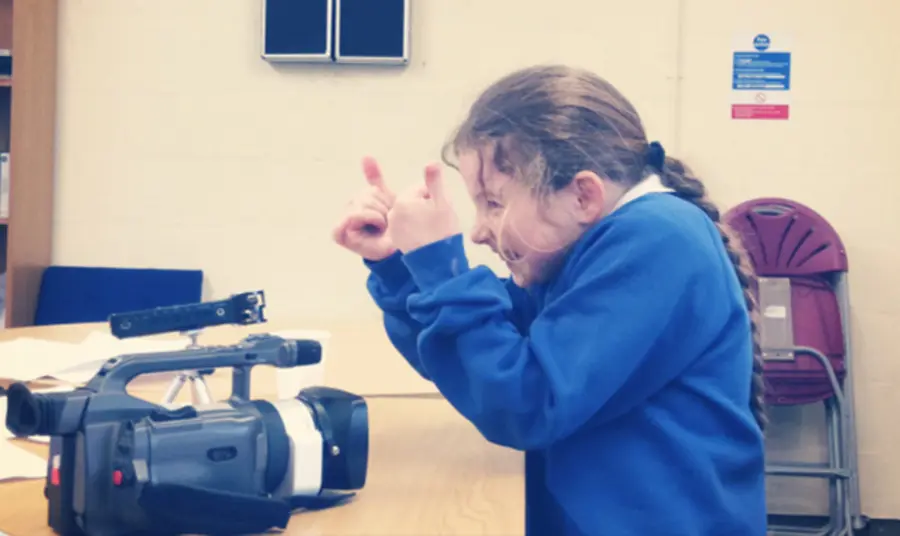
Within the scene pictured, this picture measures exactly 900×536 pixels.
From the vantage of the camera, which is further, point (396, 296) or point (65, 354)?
point (65, 354)

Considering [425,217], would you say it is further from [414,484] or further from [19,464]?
[19,464]

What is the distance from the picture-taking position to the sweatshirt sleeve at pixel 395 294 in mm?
1123

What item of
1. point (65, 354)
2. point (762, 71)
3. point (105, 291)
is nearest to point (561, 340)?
point (65, 354)

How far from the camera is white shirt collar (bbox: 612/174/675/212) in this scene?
1.00 metres

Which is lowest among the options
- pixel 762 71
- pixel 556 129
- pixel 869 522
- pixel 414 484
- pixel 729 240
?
pixel 869 522

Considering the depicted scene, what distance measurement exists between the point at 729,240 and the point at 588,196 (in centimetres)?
23

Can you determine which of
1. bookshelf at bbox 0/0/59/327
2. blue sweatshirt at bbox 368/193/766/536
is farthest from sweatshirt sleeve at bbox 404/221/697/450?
bookshelf at bbox 0/0/59/327

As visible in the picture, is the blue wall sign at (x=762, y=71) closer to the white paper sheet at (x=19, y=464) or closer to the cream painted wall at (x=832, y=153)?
the cream painted wall at (x=832, y=153)

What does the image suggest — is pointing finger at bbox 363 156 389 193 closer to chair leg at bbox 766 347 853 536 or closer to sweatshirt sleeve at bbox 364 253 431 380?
sweatshirt sleeve at bbox 364 253 431 380

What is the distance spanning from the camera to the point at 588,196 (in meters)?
0.98

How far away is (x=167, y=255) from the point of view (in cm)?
322

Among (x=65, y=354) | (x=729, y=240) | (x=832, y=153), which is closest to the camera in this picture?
(x=729, y=240)

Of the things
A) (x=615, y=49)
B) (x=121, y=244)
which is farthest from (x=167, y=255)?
(x=615, y=49)

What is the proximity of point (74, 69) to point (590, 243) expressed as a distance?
109 inches
